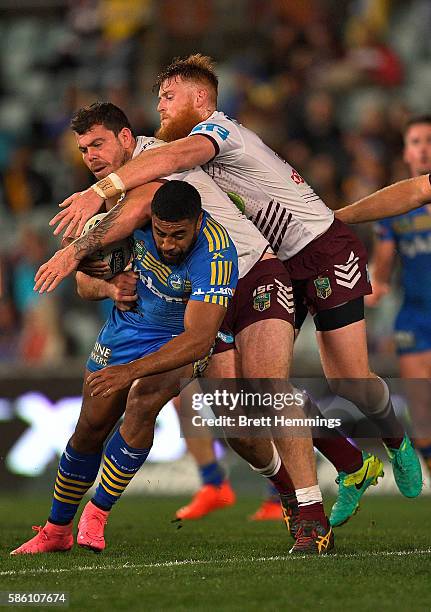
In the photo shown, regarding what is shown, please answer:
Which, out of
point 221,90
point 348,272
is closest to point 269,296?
point 348,272

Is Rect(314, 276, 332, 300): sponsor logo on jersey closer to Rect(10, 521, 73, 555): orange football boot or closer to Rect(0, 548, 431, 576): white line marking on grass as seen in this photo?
Rect(0, 548, 431, 576): white line marking on grass

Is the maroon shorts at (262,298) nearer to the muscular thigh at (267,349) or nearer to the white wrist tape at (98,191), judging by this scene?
the muscular thigh at (267,349)

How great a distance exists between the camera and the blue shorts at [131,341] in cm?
655

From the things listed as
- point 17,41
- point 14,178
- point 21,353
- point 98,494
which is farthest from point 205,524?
point 17,41

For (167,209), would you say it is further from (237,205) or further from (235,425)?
(235,425)

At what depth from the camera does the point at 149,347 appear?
258 inches

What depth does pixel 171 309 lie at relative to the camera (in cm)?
650

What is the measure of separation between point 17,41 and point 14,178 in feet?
9.89

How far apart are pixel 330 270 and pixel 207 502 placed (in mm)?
2761

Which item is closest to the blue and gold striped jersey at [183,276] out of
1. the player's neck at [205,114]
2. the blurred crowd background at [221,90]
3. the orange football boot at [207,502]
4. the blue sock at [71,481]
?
the blue sock at [71,481]

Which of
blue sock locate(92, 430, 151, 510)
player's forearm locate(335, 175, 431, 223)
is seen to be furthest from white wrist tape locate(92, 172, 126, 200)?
player's forearm locate(335, 175, 431, 223)

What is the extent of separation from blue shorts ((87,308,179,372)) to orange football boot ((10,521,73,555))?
0.86 meters

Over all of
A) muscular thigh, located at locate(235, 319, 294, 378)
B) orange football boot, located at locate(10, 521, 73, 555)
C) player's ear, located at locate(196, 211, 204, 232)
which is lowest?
orange football boot, located at locate(10, 521, 73, 555)

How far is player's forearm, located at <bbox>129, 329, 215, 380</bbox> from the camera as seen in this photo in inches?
234
